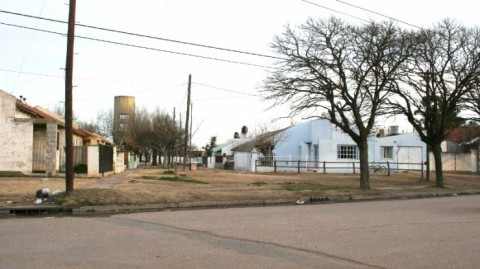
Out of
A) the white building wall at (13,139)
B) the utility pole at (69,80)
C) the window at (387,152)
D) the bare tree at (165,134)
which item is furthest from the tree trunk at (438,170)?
the bare tree at (165,134)

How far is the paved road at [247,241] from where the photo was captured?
25.9 ft

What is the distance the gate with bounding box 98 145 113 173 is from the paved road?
15605mm

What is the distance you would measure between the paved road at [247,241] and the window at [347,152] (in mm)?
33998

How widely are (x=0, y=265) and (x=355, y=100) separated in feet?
67.2

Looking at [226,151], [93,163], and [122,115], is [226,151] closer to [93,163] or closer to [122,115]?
[122,115]

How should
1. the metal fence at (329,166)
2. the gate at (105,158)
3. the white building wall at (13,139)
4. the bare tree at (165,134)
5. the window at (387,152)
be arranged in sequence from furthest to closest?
the bare tree at (165,134)
the window at (387,152)
the metal fence at (329,166)
the gate at (105,158)
the white building wall at (13,139)

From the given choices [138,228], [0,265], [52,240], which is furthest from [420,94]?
[0,265]

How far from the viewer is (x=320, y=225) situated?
12.5m

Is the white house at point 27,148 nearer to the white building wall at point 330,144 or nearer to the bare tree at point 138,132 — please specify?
the white building wall at point 330,144

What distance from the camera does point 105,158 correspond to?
105 feet

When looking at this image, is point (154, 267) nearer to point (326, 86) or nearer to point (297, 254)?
point (297, 254)

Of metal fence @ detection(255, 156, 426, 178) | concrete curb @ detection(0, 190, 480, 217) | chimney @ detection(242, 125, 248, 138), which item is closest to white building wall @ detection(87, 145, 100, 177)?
concrete curb @ detection(0, 190, 480, 217)

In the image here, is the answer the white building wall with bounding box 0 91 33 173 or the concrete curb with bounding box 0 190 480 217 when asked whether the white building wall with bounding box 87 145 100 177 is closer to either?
the white building wall with bounding box 0 91 33 173

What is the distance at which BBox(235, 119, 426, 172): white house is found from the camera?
48062 mm
